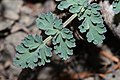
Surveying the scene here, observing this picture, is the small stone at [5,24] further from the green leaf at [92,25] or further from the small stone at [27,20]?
the green leaf at [92,25]

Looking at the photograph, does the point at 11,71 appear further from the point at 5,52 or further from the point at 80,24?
the point at 80,24

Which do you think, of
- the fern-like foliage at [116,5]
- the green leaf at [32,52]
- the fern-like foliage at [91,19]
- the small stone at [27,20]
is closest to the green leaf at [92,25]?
the fern-like foliage at [91,19]

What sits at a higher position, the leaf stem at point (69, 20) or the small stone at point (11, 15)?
the small stone at point (11, 15)

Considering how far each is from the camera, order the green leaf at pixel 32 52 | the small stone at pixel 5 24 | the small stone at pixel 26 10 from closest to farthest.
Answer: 1. the green leaf at pixel 32 52
2. the small stone at pixel 5 24
3. the small stone at pixel 26 10

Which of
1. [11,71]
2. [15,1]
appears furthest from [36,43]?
[15,1]

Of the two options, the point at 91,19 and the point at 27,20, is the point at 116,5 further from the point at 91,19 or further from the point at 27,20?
the point at 27,20

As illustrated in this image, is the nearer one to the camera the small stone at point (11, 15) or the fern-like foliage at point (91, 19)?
the fern-like foliage at point (91, 19)
